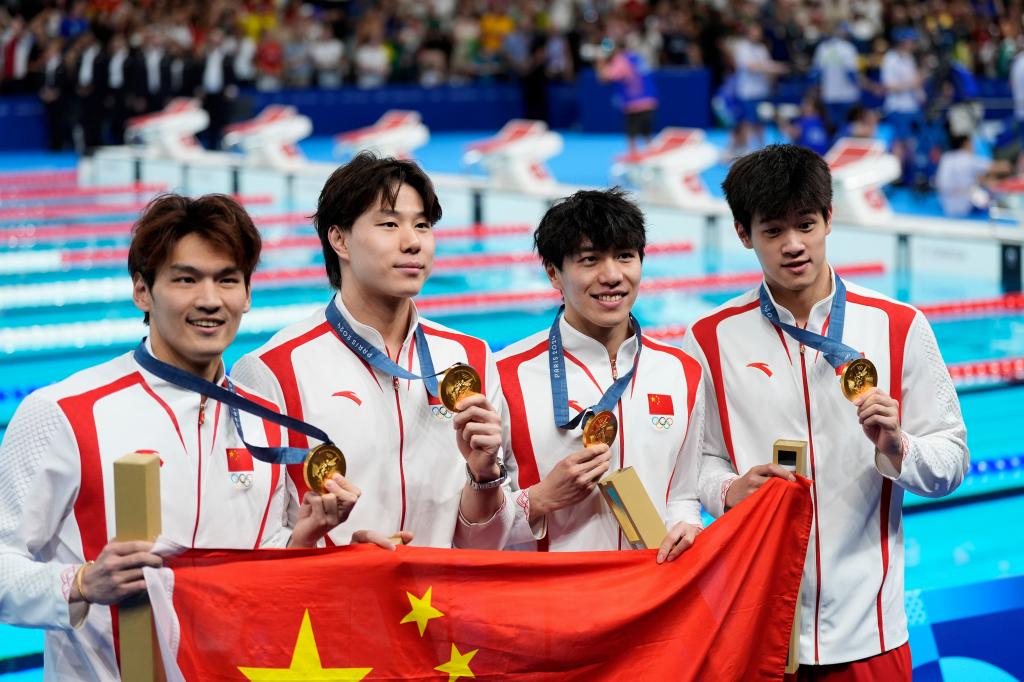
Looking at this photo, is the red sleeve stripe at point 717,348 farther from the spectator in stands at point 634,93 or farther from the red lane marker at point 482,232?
the spectator in stands at point 634,93

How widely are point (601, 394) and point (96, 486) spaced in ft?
3.40

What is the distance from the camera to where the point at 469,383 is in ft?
7.97

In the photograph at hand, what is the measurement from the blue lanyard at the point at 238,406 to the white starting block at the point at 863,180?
9519mm

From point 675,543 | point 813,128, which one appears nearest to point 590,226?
point 675,543

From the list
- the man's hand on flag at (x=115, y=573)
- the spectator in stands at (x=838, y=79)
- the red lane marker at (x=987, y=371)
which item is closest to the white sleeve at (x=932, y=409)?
the man's hand on flag at (x=115, y=573)

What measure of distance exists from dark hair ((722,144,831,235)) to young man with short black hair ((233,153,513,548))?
0.62 m

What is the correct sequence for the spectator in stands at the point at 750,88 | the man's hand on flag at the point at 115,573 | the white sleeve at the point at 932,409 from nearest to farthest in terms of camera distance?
the man's hand on flag at the point at 115,573 < the white sleeve at the point at 932,409 < the spectator in stands at the point at 750,88

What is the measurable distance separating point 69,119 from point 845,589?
21.7 meters

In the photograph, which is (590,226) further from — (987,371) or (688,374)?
(987,371)

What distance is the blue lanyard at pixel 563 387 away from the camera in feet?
8.82

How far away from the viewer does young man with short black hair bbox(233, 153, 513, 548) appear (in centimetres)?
262

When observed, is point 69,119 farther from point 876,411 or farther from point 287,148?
point 876,411

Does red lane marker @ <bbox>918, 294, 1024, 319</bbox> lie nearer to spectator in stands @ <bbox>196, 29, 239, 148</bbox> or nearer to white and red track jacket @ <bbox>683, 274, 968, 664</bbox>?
white and red track jacket @ <bbox>683, 274, 968, 664</bbox>

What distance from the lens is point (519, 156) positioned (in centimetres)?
1411
